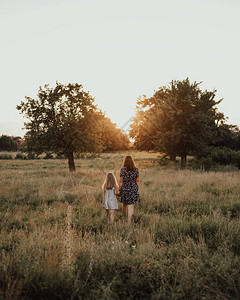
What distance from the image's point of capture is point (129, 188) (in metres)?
6.93

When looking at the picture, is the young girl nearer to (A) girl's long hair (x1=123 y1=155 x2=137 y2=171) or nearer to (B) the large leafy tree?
(A) girl's long hair (x1=123 y1=155 x2=137 y2=171)

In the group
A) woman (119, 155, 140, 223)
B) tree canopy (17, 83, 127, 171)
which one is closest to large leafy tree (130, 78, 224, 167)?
tree canopy (17, 83, 127, 171)

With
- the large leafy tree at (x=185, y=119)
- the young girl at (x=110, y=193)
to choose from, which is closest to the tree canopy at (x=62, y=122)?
the large leafy tree at (x=185, y=119)

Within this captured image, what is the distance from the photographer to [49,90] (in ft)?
59.9

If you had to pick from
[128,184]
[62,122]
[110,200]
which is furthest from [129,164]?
[62,122]

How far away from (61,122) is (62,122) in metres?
0.10

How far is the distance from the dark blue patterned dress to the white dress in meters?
0.29

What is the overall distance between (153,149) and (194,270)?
20564mm

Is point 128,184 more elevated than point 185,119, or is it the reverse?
point 185,119

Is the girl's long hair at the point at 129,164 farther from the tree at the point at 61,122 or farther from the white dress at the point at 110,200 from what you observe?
the tree at the point at 61,122

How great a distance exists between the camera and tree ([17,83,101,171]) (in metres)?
17.5

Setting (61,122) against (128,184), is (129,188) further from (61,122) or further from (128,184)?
(61,122)

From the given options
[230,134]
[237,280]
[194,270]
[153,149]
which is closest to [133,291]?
[194,270]

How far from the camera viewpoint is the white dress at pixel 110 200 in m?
6.62
